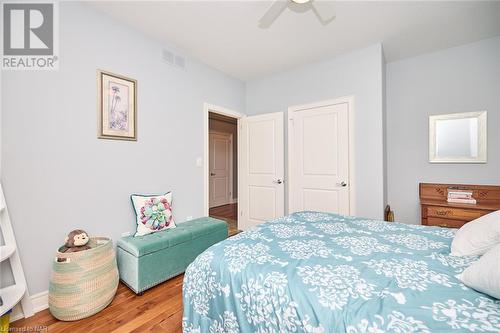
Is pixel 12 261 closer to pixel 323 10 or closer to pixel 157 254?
pixel 157 254

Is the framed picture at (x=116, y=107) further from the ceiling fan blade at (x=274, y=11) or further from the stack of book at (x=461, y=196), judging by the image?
the stack of book at (x=461, y=196)

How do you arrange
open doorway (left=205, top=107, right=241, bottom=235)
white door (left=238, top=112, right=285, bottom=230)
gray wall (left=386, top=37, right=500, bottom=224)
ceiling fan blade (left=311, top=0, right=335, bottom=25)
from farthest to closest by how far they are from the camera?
1. open doorway (left=205, top=107, right=241, bottom=235)
2. white door (left=238, top=112, right=285, bottom=230)
3. gray wall (left=386, top=37, right=500, bottom=224)
4. ceiling fan blade (left=311, top=0, right=335, bottom=25)

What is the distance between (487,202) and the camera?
2.62 meters

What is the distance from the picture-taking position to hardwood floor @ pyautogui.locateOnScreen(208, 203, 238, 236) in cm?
437

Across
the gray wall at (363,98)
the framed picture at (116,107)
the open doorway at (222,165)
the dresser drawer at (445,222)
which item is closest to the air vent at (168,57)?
the framed picture at (116,107)

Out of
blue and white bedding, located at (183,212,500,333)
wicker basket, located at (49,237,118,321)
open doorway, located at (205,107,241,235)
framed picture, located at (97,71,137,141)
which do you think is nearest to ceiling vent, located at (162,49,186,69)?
framed picture, located at (97,71,137,141)

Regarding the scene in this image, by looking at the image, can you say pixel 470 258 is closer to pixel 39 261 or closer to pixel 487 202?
pixel 487 202

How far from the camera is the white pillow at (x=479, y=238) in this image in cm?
110

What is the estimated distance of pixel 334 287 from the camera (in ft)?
3.06

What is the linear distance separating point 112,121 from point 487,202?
4282 millimetres

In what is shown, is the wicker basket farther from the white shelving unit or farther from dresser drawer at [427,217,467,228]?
dresser drawer at [427,217,467,228]

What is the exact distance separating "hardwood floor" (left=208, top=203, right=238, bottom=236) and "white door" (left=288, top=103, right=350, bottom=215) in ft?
4.69

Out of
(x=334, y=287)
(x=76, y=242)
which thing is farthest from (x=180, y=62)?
(x=334, y=287)

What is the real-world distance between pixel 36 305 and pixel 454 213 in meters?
4.05
